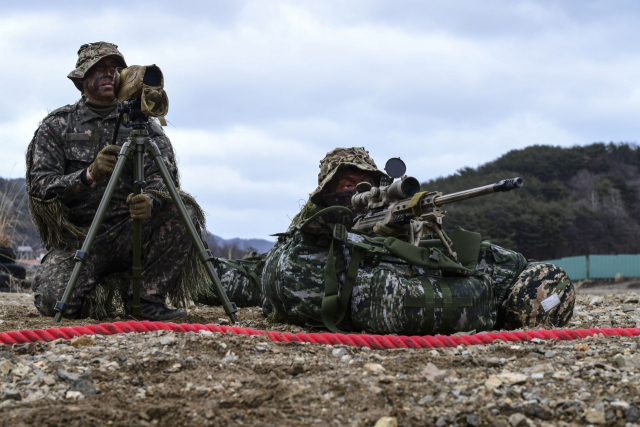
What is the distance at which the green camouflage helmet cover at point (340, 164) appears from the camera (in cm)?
507

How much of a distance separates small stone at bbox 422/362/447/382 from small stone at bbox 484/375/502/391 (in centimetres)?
17

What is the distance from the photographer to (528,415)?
76.6 inches

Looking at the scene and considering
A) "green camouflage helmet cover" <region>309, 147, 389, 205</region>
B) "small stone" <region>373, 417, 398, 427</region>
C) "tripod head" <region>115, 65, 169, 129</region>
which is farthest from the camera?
"green camouflage helmet cover" <region>309, 147, 389, 205</region>

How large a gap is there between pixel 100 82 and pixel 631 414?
394 centimetres

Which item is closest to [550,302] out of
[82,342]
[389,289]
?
[389,289]

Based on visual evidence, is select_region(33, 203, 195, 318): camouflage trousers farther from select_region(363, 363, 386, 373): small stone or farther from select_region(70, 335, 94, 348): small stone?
select_region(363, 363, 386, 373): small stone

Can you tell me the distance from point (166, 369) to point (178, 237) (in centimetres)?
212

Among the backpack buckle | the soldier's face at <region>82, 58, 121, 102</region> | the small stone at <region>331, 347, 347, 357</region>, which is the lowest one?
the small stone at <region>331, 347, 347, 357</region>

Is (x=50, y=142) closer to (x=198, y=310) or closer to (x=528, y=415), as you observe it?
(x=198, y=310)

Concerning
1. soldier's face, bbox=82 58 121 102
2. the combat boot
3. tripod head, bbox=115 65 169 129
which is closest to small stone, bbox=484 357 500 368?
tripod head, bbox=115 65 169 129

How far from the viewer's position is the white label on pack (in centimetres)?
372

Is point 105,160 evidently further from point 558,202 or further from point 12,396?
point 558,202

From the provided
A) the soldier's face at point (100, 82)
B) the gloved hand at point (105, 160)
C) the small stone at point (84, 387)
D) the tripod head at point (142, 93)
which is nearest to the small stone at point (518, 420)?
the small stone at point (84, 387)

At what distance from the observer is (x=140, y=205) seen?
12.1ft
